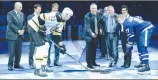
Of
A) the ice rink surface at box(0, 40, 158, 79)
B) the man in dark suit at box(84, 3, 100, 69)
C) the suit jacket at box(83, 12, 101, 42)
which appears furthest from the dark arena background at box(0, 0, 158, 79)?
the suit jacket at box(83, 12, 101, 42)

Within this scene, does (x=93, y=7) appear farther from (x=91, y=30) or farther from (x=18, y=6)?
(x=18, y=6)

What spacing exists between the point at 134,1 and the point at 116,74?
9746 millimetres

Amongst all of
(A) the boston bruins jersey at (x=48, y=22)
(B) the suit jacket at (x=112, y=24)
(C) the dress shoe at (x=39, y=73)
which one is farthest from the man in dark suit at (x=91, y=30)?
(C) the dress shoe at (x=39, y=73)

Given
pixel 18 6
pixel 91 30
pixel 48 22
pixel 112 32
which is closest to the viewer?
pixel 48 22

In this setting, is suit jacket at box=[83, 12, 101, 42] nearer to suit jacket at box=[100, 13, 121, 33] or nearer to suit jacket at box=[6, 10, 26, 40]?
suit jacket at box=[100, 13, 121, 33]

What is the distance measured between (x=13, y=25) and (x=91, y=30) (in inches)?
72.3

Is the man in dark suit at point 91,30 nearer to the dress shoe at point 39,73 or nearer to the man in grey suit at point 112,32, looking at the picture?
the man in grey suit at point 112,32

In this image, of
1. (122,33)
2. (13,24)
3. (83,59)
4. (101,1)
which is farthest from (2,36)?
(122,33)

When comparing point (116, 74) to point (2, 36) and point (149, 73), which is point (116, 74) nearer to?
point (149, 73)

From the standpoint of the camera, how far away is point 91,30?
7703mm

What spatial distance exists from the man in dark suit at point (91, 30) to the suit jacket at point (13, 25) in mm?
1551

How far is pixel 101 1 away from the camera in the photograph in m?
15.7

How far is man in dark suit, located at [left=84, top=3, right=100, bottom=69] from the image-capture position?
7.59 metres

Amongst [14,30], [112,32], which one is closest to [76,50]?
[112,32]
